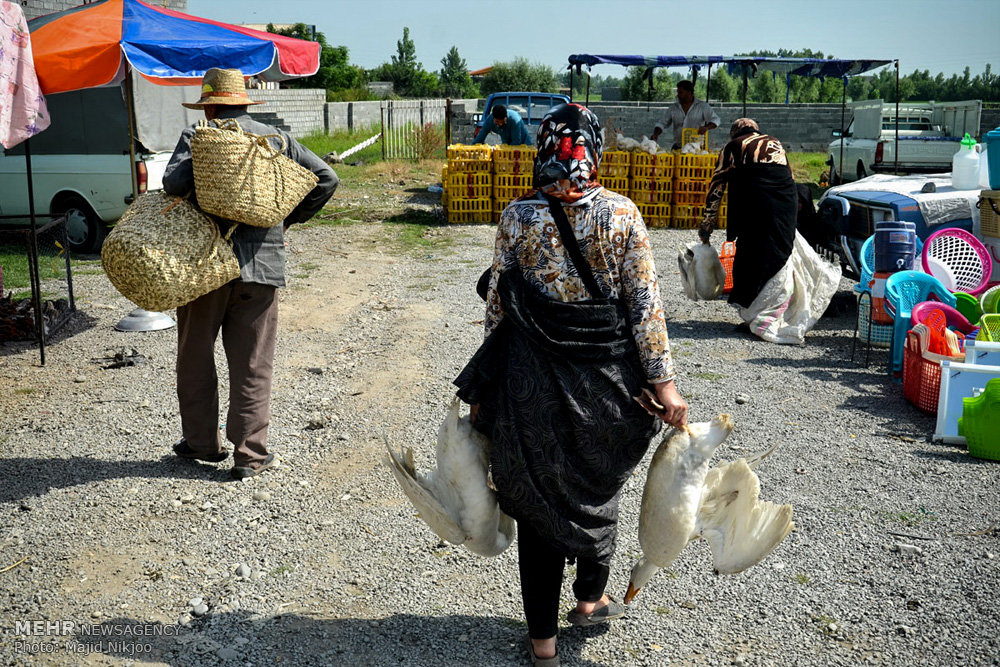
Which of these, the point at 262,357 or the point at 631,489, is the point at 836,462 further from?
the point at 262,357

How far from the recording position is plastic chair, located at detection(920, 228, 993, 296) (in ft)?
22.7

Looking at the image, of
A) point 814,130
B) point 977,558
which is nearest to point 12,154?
point 977,558

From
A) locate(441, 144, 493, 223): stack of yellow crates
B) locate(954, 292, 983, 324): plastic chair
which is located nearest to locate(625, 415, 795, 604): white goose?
locate(954, 292, 983, 324): plastic chair

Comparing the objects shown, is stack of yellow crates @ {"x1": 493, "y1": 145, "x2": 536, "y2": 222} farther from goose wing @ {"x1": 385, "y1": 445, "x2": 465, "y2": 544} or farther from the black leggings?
the black leggings

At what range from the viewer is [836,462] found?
4.90m

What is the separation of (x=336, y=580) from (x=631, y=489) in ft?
5.50

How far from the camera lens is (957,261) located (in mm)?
6949

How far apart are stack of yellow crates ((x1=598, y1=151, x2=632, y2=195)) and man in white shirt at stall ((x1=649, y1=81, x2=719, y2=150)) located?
0.63 meters

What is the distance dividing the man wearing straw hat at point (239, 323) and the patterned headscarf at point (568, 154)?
75.8 inches

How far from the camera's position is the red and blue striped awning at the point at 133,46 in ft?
22.4

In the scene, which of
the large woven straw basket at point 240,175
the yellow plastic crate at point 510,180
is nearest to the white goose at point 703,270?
the large woven straw basket at point 240,175

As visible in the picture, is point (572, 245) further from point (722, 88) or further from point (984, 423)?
point (722, 88)

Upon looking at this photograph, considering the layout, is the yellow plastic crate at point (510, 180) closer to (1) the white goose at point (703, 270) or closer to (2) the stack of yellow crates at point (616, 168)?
(2) the stack of yellow crates at point (616, 168)

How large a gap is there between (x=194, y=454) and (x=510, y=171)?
9.40 meters
